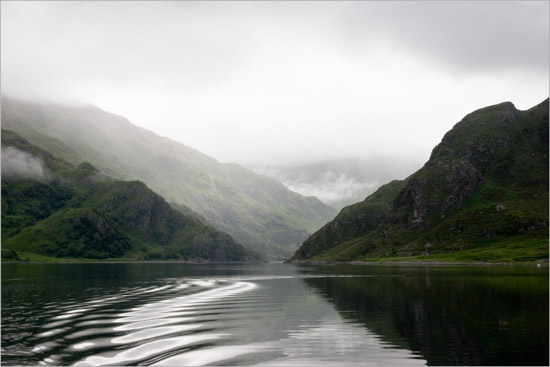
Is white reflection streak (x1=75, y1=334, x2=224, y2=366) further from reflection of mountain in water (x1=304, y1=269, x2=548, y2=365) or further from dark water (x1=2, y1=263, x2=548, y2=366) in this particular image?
reflection of mountain in water (x1=304, y1=269, x2=548, y2=365)

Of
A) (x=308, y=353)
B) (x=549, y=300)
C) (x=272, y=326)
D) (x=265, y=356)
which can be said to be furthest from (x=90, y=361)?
(x=549, y=300)

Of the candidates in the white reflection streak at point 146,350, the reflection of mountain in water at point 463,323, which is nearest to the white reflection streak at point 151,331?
the white reflection streak at point 146,350

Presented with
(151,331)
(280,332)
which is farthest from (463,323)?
(151,331)

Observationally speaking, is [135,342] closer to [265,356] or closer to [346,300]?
[265,356]

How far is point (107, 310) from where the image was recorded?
174 ft

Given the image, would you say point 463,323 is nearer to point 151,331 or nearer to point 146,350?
point 146,350

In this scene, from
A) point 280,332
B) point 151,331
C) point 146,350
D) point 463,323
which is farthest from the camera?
point 463,323

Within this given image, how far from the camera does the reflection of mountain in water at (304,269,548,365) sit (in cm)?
2917

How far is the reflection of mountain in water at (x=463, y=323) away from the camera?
29.2 metres

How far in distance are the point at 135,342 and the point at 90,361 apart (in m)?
6.06

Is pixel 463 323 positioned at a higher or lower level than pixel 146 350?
lower

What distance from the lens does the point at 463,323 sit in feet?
134

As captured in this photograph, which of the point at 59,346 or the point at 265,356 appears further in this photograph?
the point at 59,346

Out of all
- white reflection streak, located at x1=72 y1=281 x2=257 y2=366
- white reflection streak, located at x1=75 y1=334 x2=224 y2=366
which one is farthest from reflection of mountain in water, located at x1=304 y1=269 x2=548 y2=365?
white reflection streak, located at x1=75 y1=334 x2=224 y2=366
